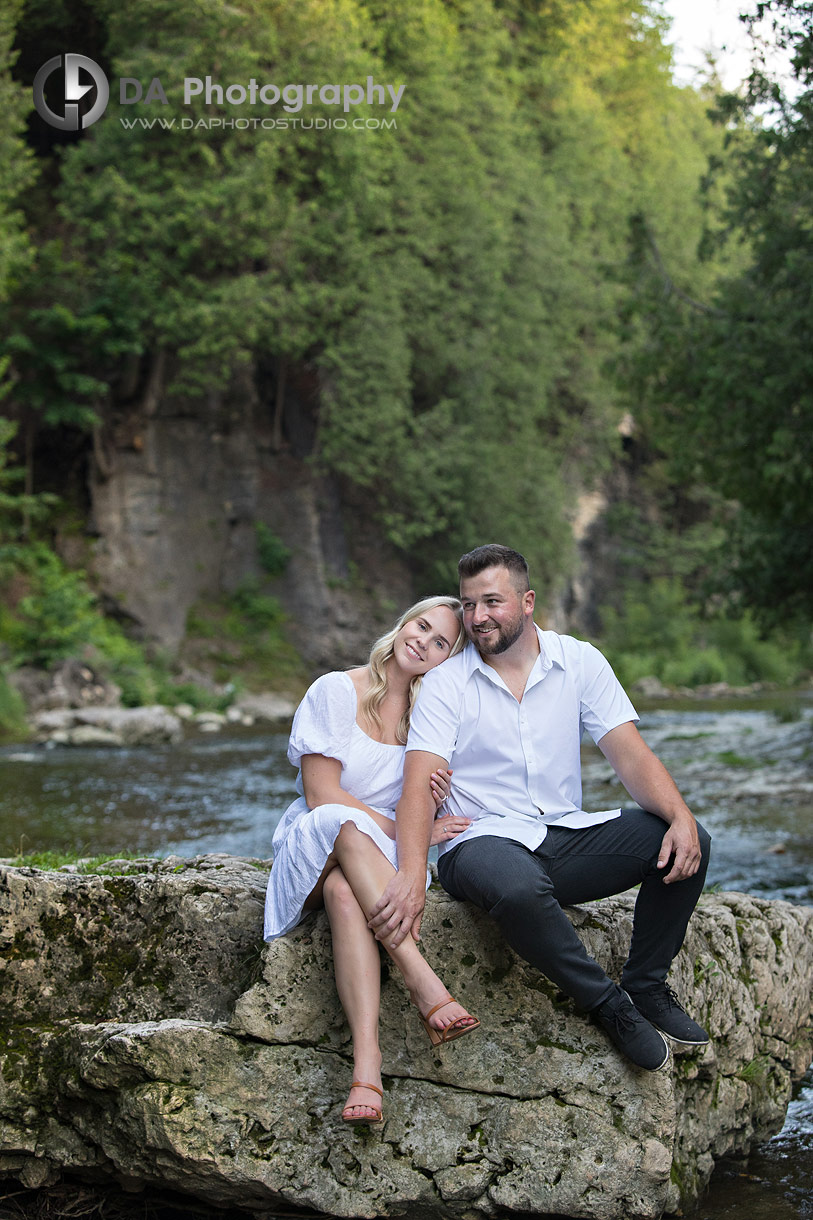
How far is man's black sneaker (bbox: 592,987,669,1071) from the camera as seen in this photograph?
10.8 ft

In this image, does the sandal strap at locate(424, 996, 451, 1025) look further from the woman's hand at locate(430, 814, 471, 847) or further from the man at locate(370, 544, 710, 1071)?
the woman's hand at locate(430, 814, 471, 847)

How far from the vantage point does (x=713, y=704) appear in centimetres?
2592

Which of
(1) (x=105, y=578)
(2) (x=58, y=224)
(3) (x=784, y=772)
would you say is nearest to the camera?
(3) (x=784, y=772)

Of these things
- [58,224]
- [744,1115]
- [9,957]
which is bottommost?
[744,1115]

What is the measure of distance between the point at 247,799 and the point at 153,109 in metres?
16.5

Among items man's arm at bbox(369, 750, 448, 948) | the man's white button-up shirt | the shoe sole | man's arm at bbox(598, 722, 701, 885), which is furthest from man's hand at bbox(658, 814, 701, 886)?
man's arm at bbox(369, 750, 448, 948)

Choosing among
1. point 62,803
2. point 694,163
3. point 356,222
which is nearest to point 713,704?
point 356,222

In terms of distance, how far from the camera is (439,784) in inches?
141

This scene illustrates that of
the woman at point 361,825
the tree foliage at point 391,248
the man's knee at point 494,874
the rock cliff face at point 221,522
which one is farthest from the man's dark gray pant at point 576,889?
the rock cliff face at point 221,522

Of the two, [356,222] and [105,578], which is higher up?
[356,222]

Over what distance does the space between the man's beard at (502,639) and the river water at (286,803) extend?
1.99m

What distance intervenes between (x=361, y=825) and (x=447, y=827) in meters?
0.33

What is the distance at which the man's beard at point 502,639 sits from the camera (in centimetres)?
379

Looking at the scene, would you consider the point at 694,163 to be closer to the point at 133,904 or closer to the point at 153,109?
the point at 153,109
